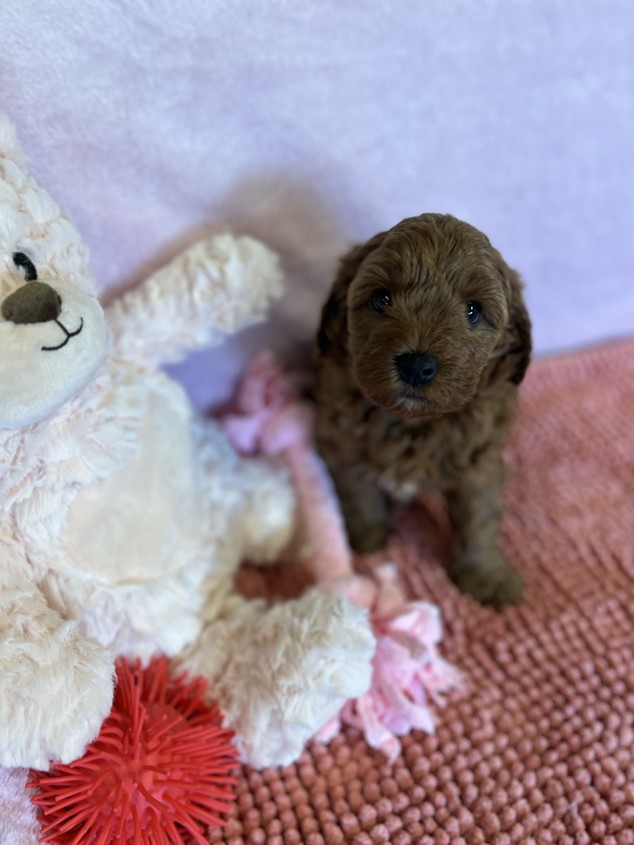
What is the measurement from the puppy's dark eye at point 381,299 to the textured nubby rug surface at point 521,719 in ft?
1.75

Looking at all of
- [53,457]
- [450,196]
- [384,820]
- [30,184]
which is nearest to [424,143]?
[450,196]

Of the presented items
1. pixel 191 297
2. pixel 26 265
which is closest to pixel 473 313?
pixel 191 297

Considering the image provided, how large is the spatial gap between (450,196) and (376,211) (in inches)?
5.5

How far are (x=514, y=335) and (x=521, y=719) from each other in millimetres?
560

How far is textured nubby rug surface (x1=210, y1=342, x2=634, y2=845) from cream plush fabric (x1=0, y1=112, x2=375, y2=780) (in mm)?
97

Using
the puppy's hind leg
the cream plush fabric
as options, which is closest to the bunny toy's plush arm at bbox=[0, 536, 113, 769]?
the cream plush fabric

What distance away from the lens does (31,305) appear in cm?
78

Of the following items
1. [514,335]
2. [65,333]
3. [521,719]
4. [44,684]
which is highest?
[65,333]

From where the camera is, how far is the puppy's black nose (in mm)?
872

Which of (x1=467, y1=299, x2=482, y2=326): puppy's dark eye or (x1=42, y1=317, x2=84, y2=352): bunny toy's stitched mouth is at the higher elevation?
(x1=42, y1=317, x2=84, y2=352): bunny toy's stitched mouth

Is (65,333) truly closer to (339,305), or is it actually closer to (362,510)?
(339,305)

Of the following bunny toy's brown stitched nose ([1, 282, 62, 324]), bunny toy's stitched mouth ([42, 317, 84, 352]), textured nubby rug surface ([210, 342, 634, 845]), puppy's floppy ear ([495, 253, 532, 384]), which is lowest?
textured nubby rug surface ([210, 342, 634, 845])

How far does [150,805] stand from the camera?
33.6 inches

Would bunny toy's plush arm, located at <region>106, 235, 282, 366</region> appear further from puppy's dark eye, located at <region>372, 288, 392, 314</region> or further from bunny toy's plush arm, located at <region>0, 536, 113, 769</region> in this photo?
bunny toy's plush arm, located at <region>0, 536, 113, 769</region>
